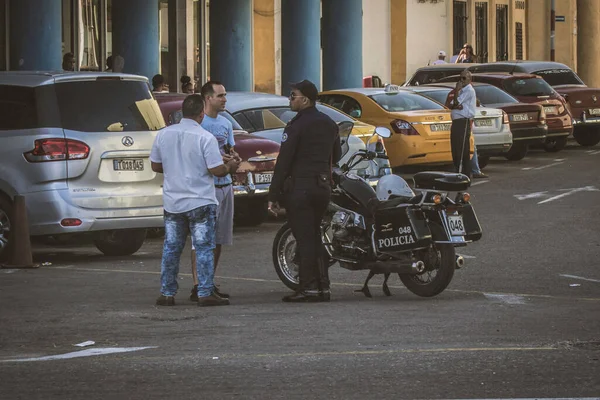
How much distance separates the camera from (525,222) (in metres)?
18.9

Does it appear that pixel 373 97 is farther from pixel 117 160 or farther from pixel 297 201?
pixel 297 201

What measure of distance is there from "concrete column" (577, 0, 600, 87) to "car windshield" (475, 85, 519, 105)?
25661mm

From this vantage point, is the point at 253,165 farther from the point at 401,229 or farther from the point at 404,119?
the point at 404,119

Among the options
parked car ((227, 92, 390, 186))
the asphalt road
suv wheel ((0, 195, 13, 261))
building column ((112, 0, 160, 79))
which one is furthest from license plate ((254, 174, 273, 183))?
building column ((112, 0, 160, 79))

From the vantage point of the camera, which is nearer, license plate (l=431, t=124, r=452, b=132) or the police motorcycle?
the police motorcycle

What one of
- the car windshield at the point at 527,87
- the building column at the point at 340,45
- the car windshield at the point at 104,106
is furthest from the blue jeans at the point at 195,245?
the building column at the point at 340,45

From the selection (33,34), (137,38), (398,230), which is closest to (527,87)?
(137,38)

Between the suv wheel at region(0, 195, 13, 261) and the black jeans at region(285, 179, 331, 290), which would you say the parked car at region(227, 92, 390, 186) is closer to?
the suv wheel at region(0, 195, 13, 261)

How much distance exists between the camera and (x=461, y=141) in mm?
24922

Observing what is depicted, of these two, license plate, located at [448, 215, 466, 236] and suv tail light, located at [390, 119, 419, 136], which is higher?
suv tail light, located at [390, 119, 419, 136]

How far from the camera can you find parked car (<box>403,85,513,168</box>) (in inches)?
1094

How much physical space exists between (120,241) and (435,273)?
4529 millimetres

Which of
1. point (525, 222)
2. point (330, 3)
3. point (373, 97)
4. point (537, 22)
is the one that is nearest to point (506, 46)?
point (537, 22)

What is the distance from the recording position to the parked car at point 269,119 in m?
19.9
